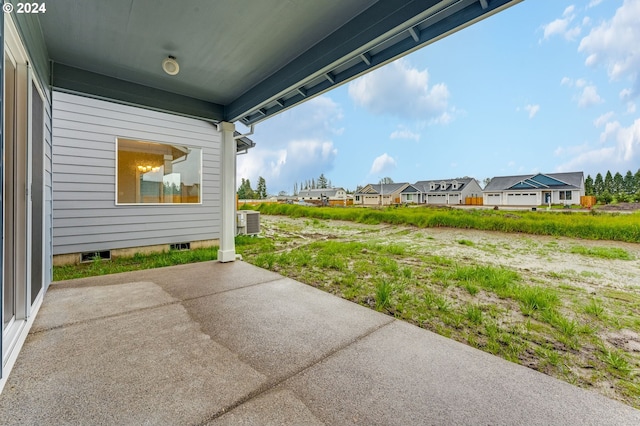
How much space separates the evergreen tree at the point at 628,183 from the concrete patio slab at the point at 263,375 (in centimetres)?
514

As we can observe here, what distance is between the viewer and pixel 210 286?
3.12 metres

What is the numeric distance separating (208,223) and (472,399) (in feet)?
17.6

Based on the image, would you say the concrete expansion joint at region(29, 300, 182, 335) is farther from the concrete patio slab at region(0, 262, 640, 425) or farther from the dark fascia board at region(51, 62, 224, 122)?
the dark fascia board at region(51, 62, 224, 122)

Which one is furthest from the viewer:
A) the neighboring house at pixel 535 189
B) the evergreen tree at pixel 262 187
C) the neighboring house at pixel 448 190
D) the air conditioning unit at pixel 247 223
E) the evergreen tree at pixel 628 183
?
the evergreen tree at pixel 262 187

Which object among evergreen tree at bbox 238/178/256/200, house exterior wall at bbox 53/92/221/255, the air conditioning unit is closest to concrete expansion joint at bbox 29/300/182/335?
house exterior wall at bbox 53/92/221/255

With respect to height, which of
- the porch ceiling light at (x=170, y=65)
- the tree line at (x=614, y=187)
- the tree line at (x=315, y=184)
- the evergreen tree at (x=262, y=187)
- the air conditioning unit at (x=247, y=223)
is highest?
the tree line at (x=315, y=184)

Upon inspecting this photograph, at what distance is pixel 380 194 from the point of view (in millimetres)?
13172

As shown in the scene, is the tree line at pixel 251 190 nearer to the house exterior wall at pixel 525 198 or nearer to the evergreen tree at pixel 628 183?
the house exterior wall at pixel 525 198

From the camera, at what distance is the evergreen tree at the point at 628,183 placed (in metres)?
4.47

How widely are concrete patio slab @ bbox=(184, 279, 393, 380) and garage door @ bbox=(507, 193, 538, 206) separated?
7.46 meters

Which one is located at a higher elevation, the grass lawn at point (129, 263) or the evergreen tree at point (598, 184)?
the evergreen tree at point (598, 184)

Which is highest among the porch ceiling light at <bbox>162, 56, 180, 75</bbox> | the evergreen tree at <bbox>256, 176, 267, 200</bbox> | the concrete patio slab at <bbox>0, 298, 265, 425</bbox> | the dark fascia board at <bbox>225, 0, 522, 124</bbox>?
the evergreen tree at <bbox>256, 176, 267, 200</bbox>

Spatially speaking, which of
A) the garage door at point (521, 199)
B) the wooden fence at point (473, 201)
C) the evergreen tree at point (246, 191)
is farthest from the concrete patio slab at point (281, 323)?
the evergreen tree at point (246, 191)

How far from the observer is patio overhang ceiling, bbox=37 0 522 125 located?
1.96 meters
